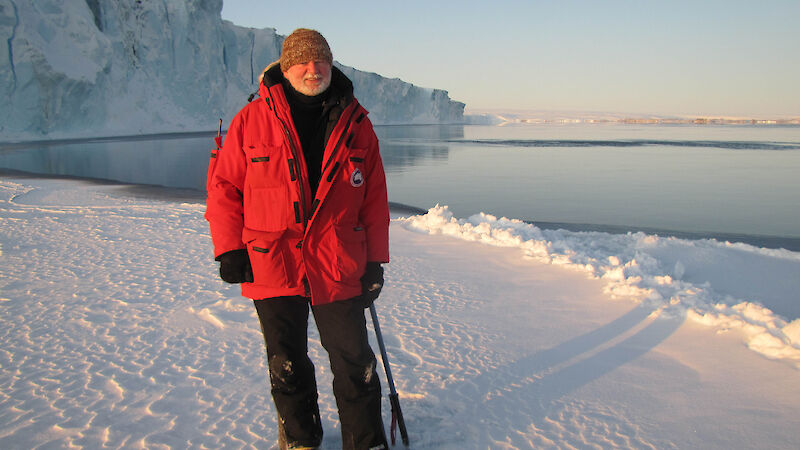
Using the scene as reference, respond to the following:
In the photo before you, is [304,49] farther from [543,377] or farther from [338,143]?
[543,377]

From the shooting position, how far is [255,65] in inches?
2067

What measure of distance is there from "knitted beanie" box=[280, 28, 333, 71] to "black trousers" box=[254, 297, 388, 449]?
838 mm

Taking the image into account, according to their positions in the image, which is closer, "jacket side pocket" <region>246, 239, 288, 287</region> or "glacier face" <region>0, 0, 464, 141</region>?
"jacket side pocket" <region>246, 239, 288, 287</region>

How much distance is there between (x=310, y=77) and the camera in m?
1.71

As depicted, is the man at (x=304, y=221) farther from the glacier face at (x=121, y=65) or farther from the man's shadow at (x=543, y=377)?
the glacier face at (x=121, y=65)

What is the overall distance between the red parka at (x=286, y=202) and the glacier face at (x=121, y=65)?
3705cm

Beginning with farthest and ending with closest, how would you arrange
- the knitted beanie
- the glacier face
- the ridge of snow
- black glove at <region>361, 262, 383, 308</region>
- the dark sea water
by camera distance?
the glacier face, the dark sea water, the ridge of snow, black glove at <region>361, 262, 383, 308</region>, the knitted beanie

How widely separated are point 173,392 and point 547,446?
68.9 inches

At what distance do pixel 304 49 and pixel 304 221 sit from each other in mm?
583

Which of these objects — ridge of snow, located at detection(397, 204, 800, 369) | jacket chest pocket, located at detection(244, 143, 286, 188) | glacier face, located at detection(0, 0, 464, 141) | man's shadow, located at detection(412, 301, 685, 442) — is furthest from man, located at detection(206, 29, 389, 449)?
glacier face, located at detection(0, 0, 464, 141)

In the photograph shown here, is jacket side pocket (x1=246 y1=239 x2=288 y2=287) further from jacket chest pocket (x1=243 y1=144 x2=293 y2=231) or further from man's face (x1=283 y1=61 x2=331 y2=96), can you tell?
man's face (x1=283 y1=61 x2=331 y2=96)

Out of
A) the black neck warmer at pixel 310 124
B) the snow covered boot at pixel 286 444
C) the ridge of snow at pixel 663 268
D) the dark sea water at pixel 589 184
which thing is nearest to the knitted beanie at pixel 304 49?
the black neck warmer at pixel 310 124

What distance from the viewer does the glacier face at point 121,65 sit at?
30.9 m

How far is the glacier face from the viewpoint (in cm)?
3086
